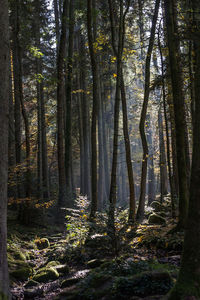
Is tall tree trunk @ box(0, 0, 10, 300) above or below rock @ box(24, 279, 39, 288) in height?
above

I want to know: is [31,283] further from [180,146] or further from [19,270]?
[180,146]

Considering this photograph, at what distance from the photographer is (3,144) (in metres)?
4.30

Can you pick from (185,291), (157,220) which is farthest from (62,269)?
(157,220)

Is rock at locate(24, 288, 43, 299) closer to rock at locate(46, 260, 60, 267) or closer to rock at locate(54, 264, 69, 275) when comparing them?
rock at locate(54, 264, 69, 275)

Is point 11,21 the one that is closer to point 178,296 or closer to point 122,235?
point 122,235

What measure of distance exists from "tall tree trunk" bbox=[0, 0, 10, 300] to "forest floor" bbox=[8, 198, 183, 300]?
1.32 metres

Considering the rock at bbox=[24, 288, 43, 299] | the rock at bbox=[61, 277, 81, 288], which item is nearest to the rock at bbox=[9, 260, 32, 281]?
the rock at bbox=[24, 288, 43, 299]

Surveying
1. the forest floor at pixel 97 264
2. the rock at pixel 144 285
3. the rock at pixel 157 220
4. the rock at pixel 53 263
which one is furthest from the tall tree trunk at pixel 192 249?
the rock at pixel 157 220

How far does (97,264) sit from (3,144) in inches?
156

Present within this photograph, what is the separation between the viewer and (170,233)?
297 inches

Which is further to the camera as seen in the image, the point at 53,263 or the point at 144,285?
the point at 53,263

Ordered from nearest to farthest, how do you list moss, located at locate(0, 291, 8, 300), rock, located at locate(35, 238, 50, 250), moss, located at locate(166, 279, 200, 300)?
moss, located at locate(166, 279, 200, 300)
moss, located at locate(0, 291, 8, 300)
rock, located at locate(35, 238, 50, 250)

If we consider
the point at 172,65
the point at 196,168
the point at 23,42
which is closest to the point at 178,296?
the point at 196,168

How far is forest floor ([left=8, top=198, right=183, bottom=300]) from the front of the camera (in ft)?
14.3
